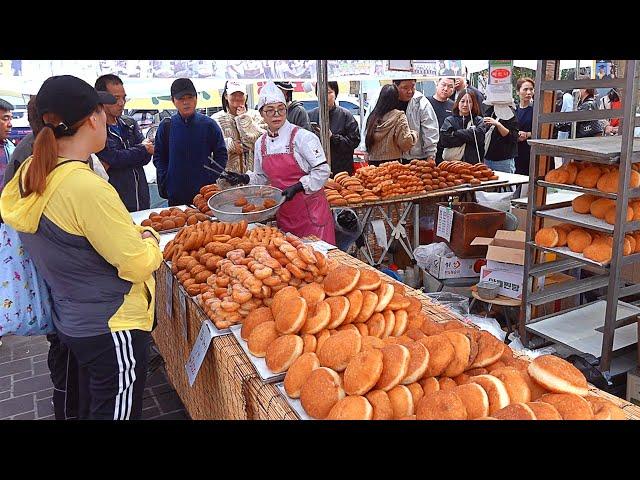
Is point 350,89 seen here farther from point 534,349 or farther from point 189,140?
point 534,349

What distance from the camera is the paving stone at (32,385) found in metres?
4.35

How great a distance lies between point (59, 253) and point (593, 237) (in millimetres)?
3283

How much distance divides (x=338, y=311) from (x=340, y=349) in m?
0.25

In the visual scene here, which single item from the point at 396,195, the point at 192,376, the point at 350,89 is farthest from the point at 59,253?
the point at 350,89

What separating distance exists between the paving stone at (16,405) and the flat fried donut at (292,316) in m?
2.98

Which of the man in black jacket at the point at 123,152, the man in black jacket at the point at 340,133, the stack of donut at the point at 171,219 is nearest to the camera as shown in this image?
the stack of donut at the point at 171,219

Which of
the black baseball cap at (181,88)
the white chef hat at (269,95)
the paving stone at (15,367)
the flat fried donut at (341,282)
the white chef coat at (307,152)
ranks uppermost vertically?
the black baseball cap at (181,88)

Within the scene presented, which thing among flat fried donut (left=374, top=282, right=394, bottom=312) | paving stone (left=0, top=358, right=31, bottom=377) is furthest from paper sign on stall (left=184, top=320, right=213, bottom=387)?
paving stone (left=0, top=358, right=31, bottom=377)

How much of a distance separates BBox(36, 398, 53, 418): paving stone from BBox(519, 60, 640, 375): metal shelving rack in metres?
3.72

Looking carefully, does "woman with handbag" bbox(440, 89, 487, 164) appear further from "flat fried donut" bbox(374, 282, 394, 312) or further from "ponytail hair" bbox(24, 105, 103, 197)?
"ponytail hair" bbox(24, 105, 103, 197)

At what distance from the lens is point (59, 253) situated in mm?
2191

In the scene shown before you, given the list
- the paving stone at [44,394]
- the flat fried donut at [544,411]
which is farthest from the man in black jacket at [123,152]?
the flat fried donut at [544,411]

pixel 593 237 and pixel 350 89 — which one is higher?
pixel 350 89

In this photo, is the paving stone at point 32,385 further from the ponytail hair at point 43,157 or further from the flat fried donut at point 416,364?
the flat fried donut at point 416,364
